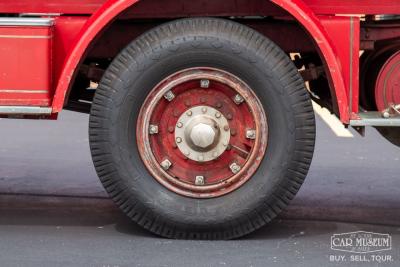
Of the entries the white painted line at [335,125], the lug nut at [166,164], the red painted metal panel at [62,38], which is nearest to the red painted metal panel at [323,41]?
the lug nut at [166,164]

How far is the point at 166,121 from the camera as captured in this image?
5633 mm

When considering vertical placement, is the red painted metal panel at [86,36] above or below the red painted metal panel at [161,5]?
below

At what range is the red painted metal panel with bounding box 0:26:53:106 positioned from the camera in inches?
216

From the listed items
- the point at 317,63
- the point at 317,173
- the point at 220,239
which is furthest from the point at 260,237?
the point at 317,173

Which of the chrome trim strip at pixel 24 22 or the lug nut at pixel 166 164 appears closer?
the chrome trim strip at pixel 24 22

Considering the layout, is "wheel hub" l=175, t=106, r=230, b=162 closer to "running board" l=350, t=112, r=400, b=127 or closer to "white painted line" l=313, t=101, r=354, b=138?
"running board" l=350, t=112, r=400, b=127

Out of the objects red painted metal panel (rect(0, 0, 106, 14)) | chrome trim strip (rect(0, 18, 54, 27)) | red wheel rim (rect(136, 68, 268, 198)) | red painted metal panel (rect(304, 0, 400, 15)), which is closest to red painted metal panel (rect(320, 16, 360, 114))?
red painted metal panel (rect(304, 0, 400, 15))

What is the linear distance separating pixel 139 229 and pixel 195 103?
74 centimetres

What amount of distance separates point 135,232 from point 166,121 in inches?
24.0

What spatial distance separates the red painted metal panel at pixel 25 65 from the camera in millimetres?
5480

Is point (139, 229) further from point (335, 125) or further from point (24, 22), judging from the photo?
point (335, 125)

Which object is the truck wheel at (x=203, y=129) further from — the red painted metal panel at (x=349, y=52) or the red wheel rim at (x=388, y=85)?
the red wheel rim at (x=388, y=85)

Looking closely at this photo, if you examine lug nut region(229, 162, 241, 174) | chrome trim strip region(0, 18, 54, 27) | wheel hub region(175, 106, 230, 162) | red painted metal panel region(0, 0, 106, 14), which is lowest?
lug nut region(229, 162, 241, 174)

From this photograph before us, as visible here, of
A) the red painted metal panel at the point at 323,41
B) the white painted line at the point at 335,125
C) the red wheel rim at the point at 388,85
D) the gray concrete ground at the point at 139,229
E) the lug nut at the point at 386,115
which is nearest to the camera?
the gray concrete ground at the point at 139,229
